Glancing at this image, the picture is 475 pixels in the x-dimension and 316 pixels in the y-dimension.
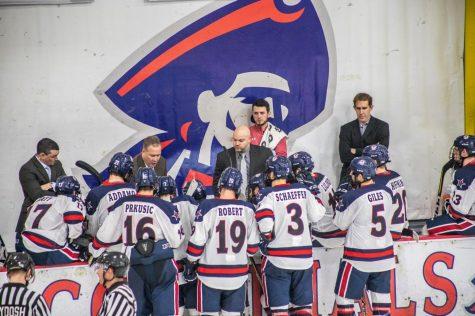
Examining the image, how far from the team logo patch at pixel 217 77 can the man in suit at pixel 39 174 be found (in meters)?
1.04

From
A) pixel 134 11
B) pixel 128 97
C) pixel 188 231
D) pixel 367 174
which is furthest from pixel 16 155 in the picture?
pixel 367 174

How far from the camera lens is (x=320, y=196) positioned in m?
8.70

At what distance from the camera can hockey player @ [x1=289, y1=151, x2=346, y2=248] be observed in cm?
845

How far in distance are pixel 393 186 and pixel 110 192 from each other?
2.70 meters

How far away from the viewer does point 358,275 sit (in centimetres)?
788

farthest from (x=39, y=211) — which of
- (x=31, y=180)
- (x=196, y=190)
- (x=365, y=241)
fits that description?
(x=365, y=241)

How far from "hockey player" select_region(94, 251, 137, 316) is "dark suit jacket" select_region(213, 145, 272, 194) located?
8.65ft

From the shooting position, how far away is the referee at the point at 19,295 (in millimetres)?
6188

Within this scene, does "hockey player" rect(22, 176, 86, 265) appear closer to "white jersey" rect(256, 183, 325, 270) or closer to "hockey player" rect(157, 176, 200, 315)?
"hockey player" rect(157, 176, 200, 315)

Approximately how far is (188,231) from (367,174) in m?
1.72

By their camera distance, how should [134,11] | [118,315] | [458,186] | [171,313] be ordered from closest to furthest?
[118,315]
[171,313]
[458,186]
[134,11]

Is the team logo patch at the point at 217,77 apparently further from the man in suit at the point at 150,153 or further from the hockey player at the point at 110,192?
the hockey player at the point at 110,192

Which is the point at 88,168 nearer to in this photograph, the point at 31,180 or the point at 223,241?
the point at 31,180

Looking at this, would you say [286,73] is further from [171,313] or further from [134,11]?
[171,313]
